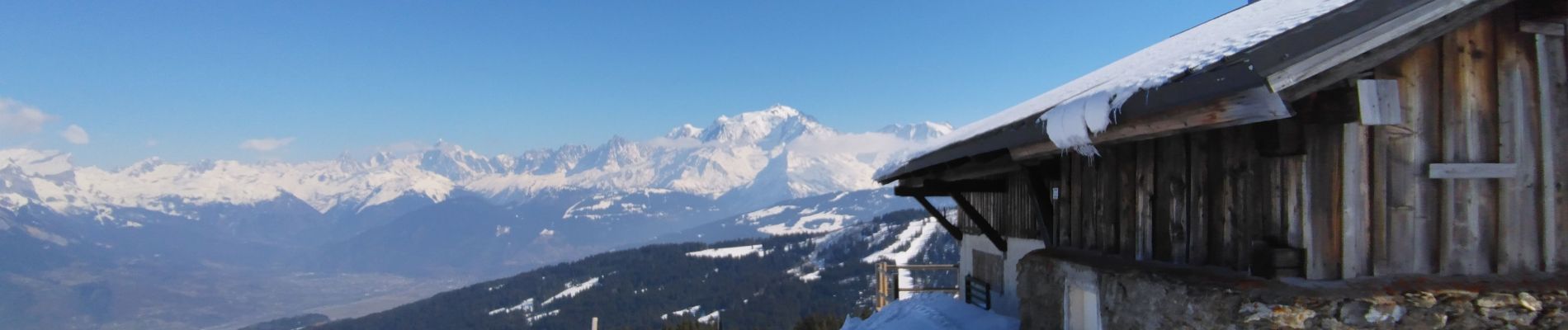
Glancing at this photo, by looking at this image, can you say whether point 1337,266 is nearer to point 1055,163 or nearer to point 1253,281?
point 1253,281

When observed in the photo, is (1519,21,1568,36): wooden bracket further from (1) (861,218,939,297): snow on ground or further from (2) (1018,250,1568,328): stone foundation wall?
(1) (861,218,939,297): snow on ground

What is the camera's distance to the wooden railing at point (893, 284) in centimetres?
A: 1661

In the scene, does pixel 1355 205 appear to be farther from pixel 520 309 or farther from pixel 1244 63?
pixel 520 309

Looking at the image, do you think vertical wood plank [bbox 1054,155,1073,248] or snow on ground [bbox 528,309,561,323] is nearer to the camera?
vertical wood plank [bbox 1054,155,1073,248]

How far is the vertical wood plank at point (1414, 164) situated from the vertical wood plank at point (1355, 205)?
4.1 inches

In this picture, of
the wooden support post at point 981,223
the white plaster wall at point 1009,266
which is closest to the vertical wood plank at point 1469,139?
the white plaster wall at point 1009,266

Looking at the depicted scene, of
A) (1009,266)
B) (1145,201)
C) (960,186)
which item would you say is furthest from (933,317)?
(1145,201)

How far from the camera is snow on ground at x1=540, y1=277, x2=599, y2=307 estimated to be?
173 meters

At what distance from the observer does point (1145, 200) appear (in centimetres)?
633

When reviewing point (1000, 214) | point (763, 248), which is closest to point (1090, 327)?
point (1000, 214)

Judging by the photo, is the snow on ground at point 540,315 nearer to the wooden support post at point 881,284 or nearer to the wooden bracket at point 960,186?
the wooden support post at point 881,284

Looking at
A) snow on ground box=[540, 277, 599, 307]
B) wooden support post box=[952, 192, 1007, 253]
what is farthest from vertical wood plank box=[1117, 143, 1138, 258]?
snow on ground box=[540, 277, 599, 307]

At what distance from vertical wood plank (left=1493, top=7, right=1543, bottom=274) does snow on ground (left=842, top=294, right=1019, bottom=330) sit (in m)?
4.79

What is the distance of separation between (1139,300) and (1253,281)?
942 millimetres
